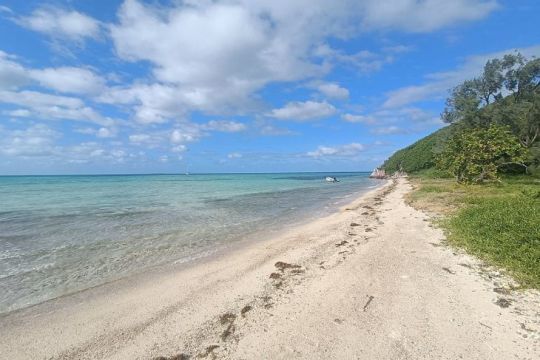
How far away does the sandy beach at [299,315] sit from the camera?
16.9 feet

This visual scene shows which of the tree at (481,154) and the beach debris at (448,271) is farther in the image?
the tree at (481,154)

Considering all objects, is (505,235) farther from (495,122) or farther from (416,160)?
(416,160)

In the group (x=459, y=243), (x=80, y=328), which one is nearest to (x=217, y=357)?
(x=80, y=328)

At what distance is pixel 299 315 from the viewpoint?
6266mm

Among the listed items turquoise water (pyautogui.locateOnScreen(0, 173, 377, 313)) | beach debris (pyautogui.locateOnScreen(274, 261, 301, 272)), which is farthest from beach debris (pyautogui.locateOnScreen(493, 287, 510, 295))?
turquoise water (pyautogui.locateOnScreen(0, 173, 377, 313))

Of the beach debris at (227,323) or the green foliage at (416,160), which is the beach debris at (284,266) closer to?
the beach debris at (227,323)

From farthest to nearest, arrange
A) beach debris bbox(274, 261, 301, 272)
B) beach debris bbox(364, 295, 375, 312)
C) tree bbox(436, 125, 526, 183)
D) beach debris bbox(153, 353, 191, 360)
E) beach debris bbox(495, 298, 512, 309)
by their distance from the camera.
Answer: tree bbox(436, 125, 526, 183)
beach debris bbox(274, 261, 301, 272)
beach debris bbox(364, 295, 375, 312)
beach debris bbox(495, 298, 512, 309)
beach debris bbox(153, 353, 191, 360)

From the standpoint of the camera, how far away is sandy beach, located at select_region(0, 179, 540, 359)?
5.16m

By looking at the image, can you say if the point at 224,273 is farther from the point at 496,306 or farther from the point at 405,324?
the point at 496,306

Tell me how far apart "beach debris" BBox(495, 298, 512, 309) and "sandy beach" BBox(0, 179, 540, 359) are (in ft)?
0.12

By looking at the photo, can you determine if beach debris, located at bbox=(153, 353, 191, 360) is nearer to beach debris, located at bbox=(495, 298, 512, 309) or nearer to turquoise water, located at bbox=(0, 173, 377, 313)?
turquoise water, located at bbox=(0, 173, 377, 313)

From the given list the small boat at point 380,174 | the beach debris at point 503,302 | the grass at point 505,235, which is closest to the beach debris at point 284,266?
the beach debris at point 503,302

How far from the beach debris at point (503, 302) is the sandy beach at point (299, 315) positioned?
35 mm

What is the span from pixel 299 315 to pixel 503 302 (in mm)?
4348
